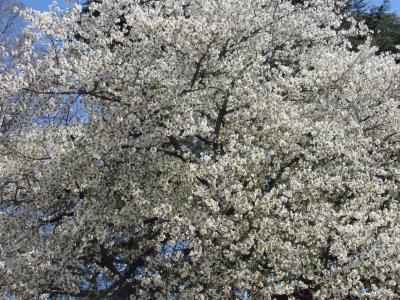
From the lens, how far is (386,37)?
85.3 feet

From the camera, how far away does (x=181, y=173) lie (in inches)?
441

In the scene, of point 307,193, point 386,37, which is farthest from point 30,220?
point 386,37

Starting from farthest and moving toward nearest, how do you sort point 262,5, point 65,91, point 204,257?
point 262,5
point 65,91
point 204,257

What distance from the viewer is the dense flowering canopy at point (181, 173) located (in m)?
9.51

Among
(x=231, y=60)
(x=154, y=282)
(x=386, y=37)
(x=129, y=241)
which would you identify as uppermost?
(x=386, y=37)

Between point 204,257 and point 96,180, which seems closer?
point 204,257

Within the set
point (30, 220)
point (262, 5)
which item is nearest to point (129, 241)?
point (30, 220)

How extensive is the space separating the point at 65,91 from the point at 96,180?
192 centimetres

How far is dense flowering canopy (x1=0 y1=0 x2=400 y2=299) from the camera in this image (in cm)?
951

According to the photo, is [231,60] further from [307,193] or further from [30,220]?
[30,220]

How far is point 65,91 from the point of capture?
1125 centimetres

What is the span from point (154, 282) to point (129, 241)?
1746 millimetres

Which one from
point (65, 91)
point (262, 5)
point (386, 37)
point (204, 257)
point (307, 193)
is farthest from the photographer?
point (386, 37)

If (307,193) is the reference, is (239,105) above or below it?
above
